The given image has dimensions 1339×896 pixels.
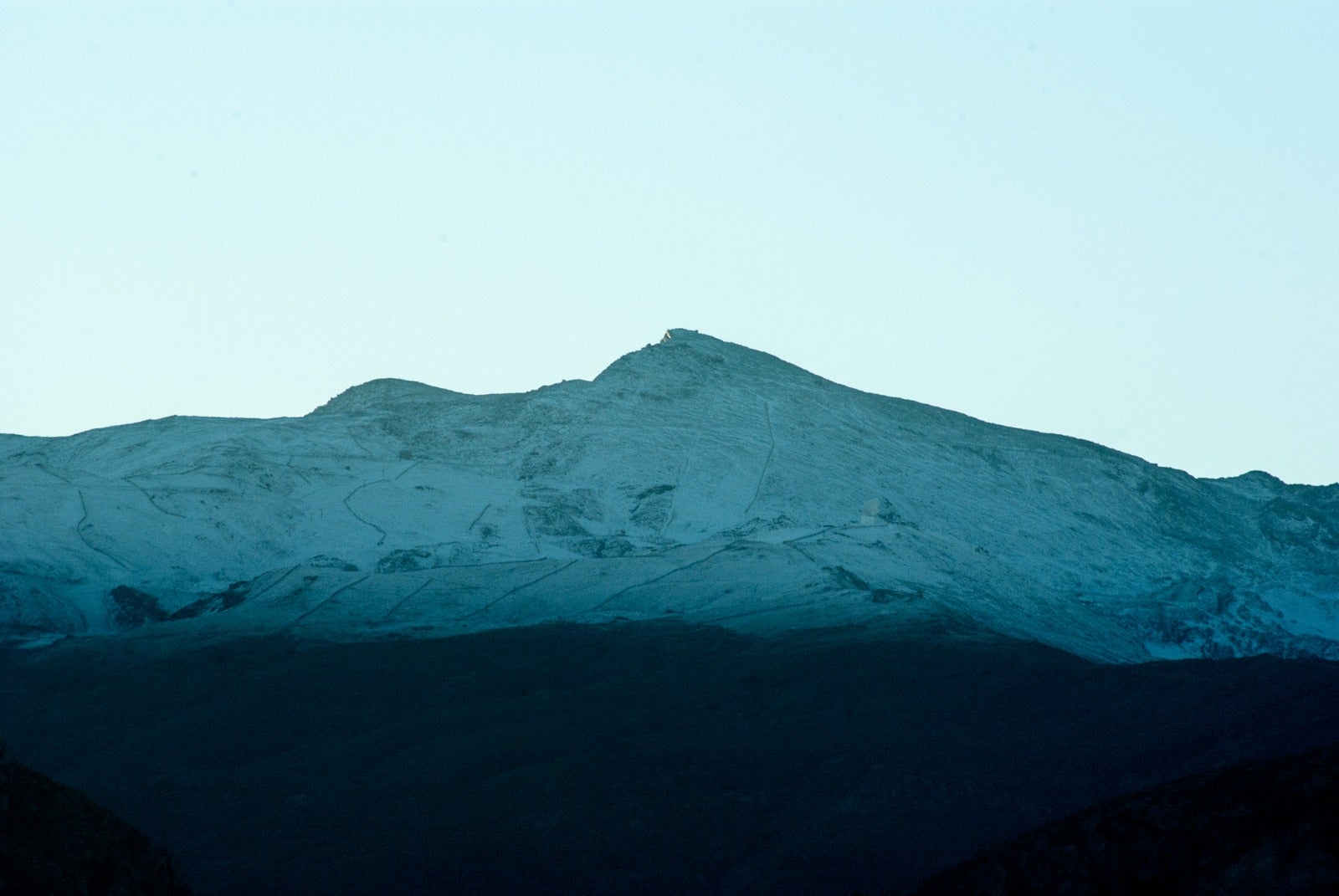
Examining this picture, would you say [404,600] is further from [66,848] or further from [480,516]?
[66,848]

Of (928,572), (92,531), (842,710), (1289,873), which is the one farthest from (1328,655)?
(1289,873)

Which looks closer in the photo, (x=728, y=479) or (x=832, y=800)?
(x=832, y=800)

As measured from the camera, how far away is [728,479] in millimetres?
55219

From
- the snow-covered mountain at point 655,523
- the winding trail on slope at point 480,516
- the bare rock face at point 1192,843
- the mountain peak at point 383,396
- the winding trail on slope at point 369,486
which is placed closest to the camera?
the bare rock face at point 1192,843

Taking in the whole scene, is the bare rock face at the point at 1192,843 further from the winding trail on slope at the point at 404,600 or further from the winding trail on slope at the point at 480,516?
the winding trail on slope at the point at 480,516

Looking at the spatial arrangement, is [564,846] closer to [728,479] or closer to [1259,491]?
[728,479]

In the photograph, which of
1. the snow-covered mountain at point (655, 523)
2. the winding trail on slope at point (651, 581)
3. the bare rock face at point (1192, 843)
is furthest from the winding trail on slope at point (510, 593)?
the bare rock face at point (1192, 843)

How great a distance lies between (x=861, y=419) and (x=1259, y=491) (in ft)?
56.1

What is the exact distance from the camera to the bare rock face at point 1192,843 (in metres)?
14.9

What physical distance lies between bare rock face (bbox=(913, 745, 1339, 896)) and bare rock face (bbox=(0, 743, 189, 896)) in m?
8.01

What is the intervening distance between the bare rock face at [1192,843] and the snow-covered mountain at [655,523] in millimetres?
25971

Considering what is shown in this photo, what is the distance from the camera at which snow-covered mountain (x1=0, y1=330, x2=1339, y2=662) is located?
44750mm

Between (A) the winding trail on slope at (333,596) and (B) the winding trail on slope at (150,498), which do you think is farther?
(B) the winding trail on slope at (150,498)

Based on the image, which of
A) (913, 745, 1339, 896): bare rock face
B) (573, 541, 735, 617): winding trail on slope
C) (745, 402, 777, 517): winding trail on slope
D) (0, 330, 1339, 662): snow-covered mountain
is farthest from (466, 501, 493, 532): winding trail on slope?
(913, 745, 1339, 896): bare rock face
